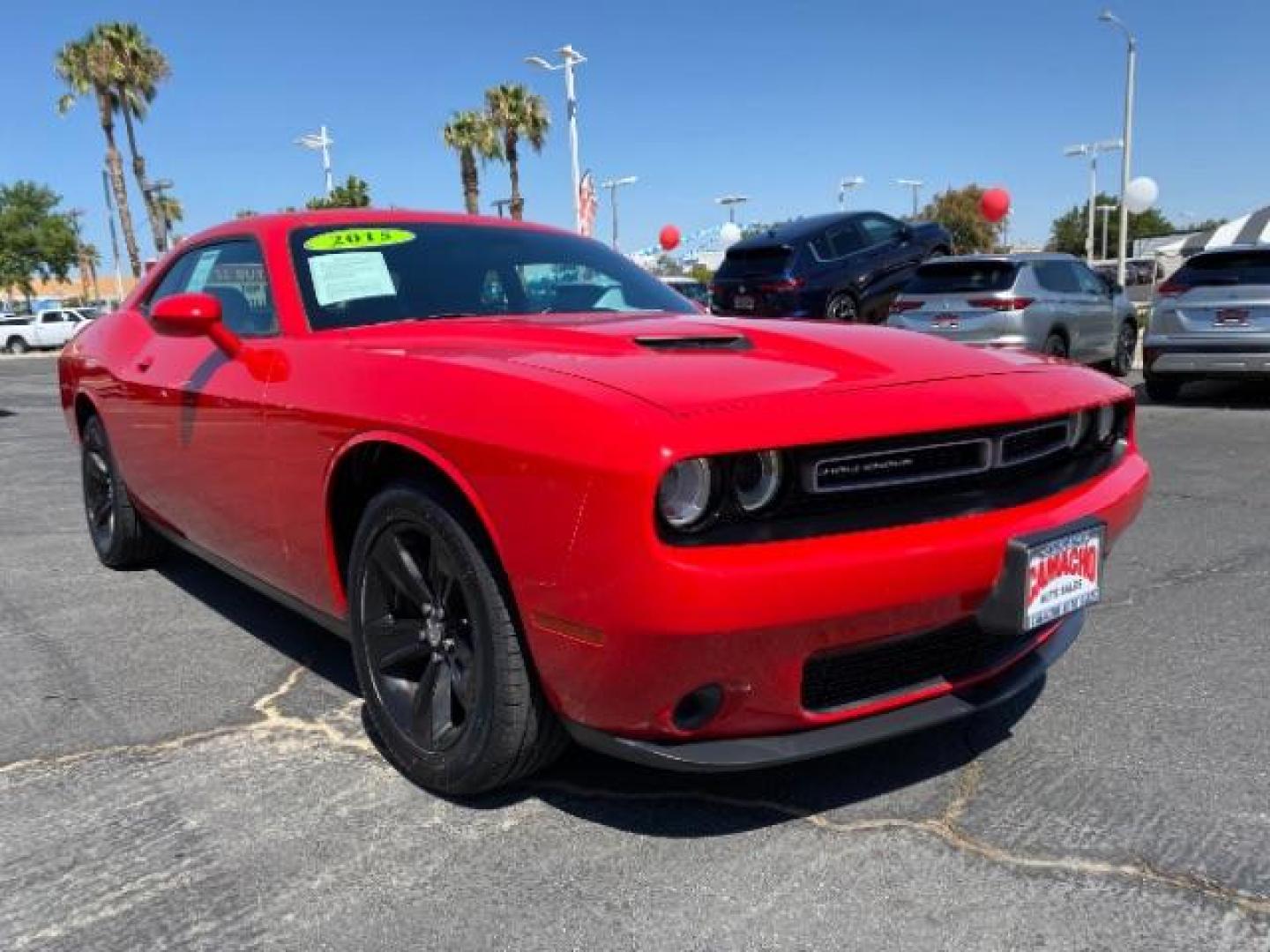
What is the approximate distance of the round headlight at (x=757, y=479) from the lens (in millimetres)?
1937

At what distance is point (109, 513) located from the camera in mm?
4598

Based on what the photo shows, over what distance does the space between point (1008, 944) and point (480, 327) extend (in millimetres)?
1910

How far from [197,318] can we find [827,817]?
6.98 feet

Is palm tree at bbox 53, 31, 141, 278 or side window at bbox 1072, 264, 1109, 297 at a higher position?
palm tree at bbox 53, 31, 141, 278

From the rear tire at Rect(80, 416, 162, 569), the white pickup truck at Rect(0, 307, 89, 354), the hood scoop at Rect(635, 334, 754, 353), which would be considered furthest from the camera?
the white pickup truck at Rect(0, 307, 89, 354)

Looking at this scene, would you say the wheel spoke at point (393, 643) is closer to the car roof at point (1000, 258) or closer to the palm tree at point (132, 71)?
the car roof at point (1000, 258)

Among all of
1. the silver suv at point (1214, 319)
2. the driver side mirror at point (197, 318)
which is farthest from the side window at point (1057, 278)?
the driver side mirror at point (197, 318)

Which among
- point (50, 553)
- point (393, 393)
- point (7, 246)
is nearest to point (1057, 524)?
point (393, 393)

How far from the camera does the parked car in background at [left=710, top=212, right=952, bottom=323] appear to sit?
1250cm

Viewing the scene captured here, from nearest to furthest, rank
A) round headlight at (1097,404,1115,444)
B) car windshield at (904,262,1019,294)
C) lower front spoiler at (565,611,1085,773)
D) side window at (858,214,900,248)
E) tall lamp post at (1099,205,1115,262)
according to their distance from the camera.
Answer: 1. lower front spoiler at (565,611,1085,773)
2. round headlight at (1097,404,1115,444)
3. car windshield at (904,262,1019,294)
4. side window at (858,214,900,248)
5. tall lamp post at (1099,205,1115,262)

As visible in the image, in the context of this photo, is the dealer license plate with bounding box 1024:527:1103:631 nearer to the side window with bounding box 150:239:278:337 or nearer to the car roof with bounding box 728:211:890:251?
the side window with bounding box 150:239:278:337

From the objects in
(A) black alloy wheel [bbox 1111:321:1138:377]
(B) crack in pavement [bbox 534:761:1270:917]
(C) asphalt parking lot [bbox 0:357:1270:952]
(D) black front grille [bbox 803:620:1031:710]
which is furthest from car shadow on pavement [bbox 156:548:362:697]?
(A) black alloy wheel [bbox 1111:321:1138:377]

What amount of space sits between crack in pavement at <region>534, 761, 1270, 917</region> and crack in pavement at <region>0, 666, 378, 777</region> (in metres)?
0.65

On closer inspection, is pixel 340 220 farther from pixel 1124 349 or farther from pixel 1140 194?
pixel 1140 194
